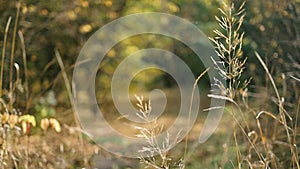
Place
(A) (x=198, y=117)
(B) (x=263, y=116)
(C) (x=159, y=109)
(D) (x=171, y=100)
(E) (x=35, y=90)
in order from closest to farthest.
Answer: (B) (x=263, y=116), (E) (x=35, y=90), (A) (x=198, y=117), (C) (x=159, y=109), (D) (x=171, y=100)

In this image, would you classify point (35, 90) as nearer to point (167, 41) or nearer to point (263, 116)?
point (167, 41)

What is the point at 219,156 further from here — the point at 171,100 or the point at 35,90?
the point at 171,100

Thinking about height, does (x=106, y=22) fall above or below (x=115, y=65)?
above

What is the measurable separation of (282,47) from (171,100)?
2.07 meters

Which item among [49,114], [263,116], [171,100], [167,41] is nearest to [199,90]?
[171,100]

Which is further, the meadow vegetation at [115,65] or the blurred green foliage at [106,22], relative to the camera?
the blurred green foliage at [106,22]

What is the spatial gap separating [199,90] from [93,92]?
63.3 inches

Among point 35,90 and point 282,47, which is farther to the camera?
point 35,90

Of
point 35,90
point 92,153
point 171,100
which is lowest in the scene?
point 171,100

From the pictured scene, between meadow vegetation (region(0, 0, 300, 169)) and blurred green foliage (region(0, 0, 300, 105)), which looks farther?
blurred green foliage (region(0, 0, 300, 105))

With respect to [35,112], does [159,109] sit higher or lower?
lower

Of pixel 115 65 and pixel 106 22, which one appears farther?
pixel 115 65

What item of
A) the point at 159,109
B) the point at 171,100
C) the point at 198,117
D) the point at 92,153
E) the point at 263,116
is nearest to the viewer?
the point at 92,153

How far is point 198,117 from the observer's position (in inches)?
218
